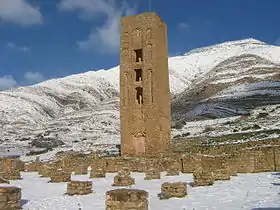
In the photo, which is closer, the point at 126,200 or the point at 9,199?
the point at 126,200

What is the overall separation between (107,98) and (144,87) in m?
73.9

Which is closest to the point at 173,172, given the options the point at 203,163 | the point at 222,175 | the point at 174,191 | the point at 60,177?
the point at 203,163

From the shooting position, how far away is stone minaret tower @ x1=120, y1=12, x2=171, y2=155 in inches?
990

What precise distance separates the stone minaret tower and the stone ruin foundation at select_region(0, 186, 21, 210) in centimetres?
1555

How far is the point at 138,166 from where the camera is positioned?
20844 mm

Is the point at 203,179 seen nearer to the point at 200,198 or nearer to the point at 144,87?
the point at 200,198

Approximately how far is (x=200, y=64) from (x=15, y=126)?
254 feet

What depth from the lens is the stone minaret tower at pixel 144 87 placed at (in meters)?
Result: 25.1

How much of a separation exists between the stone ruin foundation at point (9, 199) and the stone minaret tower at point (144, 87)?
15.6 m

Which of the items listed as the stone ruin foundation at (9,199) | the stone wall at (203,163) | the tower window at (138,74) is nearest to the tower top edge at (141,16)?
the tower window at (138,74)

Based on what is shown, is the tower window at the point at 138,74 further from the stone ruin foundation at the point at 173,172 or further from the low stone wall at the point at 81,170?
the stone ruin foundation at the point at 173,172

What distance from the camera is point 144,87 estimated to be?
25.6m

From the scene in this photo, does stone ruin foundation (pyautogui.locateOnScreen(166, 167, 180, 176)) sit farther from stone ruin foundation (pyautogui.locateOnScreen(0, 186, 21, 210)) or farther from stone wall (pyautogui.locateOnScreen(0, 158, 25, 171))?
stone ruin foundation (pyautogui.locateOnScreen(0, 186, 21, 210))

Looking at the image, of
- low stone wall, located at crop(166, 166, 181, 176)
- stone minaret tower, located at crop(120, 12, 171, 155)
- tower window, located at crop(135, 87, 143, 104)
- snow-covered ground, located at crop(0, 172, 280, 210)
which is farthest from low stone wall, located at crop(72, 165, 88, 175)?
snow-covered ground, located at crop(0, 172, 280, 210)
